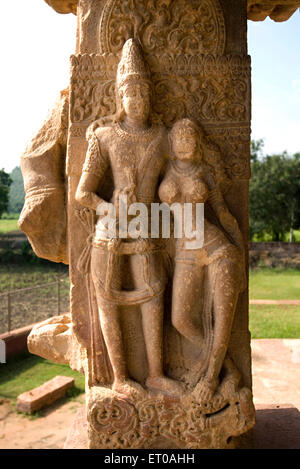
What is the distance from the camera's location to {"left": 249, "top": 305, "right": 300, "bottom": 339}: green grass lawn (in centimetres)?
680

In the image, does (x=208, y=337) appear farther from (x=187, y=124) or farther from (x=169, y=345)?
(x=187, y=124)

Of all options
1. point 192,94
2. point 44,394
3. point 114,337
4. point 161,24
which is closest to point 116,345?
point 114,337

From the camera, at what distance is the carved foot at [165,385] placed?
260 cm

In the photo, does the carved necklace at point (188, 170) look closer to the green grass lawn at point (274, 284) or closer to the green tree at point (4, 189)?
the green grass lawn at point (274, 284)

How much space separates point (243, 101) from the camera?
270 centimetres

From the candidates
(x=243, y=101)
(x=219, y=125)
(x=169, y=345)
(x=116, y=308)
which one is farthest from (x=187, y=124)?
(x=169, y=345)

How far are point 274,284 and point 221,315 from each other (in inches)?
369

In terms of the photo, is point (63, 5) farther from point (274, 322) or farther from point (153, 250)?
point (274, 322)

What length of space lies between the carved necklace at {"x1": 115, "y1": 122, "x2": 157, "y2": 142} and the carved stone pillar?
0.09ft

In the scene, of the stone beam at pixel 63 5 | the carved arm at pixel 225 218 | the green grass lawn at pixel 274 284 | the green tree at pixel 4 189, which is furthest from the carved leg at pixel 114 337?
the green tree at pixel 4 189

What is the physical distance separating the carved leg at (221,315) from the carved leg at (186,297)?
0.13 meters

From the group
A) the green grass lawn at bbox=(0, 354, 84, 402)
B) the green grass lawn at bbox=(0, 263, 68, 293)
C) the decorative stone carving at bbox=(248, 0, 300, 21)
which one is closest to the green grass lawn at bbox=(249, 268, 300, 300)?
the green grass lawn at bbox=(0, 354, 84, 402)

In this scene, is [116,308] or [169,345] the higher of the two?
[116,308]
